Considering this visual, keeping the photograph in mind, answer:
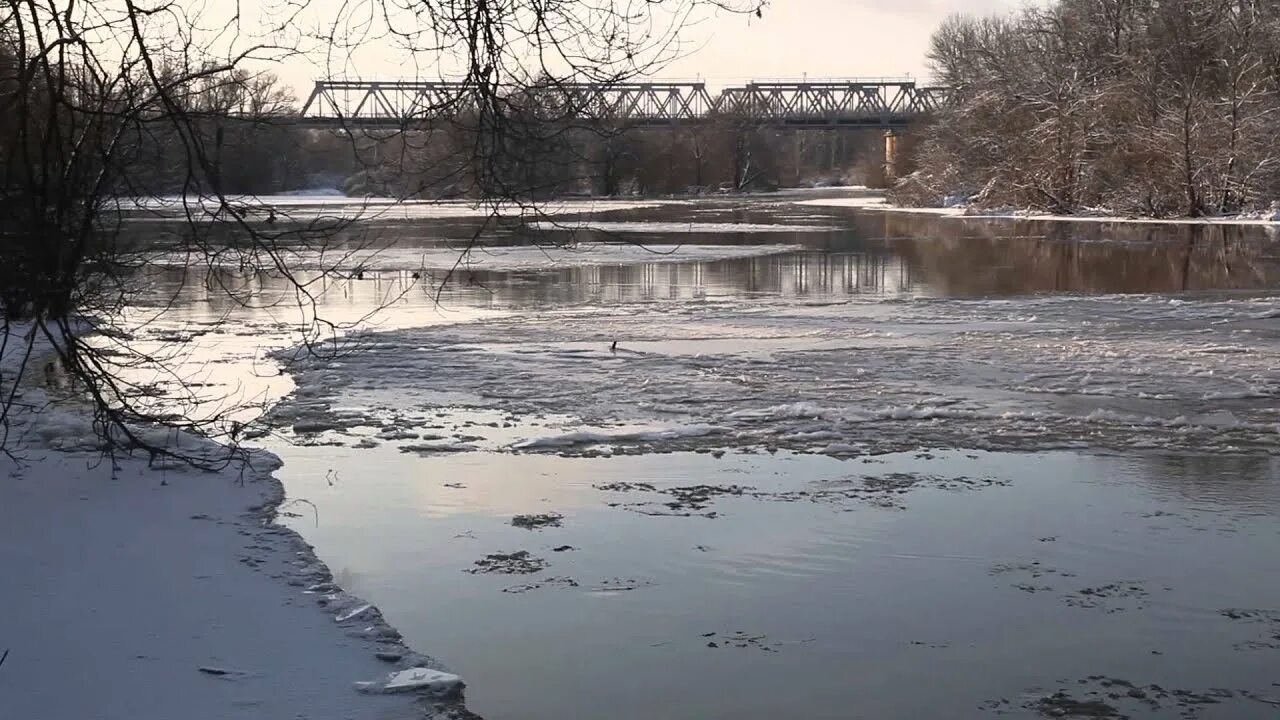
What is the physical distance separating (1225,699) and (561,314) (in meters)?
14.1

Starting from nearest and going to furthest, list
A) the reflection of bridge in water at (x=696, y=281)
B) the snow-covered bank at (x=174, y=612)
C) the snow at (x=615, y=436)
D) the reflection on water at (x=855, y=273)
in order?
the snow-covered bank at (x=174, y=612), the snow at (x=615, y=436), the reflection of bridge in water at (x=696, y=281), the reflection on water at (x=855, y=273)

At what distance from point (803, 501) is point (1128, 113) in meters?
47.5

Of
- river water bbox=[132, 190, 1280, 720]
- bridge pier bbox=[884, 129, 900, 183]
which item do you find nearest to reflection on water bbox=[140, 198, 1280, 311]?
river water bbox=[132, 190, 1280, 720]

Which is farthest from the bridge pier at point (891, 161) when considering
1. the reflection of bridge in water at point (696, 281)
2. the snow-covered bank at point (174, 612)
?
the snow-covered bank at point (174, 612)

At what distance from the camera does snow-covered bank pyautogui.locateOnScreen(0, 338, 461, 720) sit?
5.18 meters

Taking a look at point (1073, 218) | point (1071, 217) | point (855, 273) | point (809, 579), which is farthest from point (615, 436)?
point (1071, 217)

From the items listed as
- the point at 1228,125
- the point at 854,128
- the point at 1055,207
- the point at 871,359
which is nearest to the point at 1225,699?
the point at 871,359

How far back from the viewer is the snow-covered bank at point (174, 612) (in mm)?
5184

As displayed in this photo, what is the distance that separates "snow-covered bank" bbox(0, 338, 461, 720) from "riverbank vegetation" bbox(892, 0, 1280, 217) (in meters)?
44.1

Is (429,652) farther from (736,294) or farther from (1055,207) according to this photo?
(1055,207)

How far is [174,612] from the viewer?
6.11 m

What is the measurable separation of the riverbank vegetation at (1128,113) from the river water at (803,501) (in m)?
31.2

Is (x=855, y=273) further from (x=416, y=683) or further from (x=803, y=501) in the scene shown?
(x=416, y=683)

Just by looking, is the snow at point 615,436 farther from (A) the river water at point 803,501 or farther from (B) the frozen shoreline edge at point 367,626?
(B) the frozen shoreline edge at point 367,626
